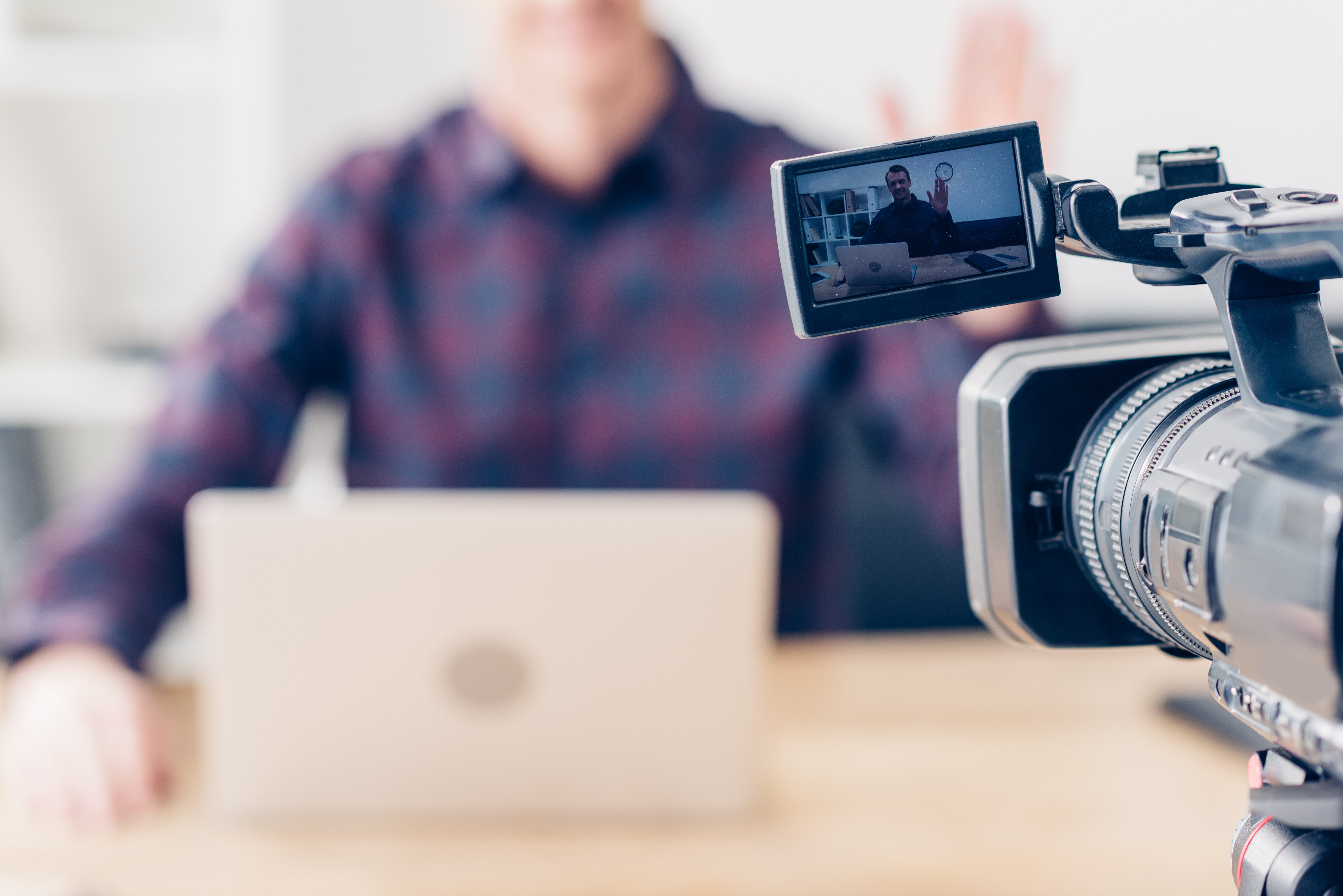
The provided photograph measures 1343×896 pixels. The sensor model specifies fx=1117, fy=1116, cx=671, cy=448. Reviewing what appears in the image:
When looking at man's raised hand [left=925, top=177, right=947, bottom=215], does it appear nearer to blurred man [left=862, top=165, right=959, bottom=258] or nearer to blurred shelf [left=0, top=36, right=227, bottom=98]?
blurred man [left=862, top=165, right=959, bottom=258]

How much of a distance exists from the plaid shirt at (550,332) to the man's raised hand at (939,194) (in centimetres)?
101

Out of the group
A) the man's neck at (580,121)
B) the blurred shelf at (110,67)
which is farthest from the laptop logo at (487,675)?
the blurred shelf at (110,67)

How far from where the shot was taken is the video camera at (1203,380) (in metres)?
0.27

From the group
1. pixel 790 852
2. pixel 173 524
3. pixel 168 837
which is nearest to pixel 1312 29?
pixel 790 852

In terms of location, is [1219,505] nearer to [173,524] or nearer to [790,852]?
[790,852]

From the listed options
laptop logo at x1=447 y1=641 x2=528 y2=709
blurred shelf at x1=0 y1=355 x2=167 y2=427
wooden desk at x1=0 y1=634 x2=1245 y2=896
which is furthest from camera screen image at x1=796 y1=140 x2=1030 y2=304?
blurred shelf at x1=0 y1=355 x2=167 y2=427

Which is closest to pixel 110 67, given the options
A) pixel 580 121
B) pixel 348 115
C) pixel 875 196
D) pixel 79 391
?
Answer: pixel 348 115

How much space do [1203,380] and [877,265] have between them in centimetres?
13

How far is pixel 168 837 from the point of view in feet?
2.41

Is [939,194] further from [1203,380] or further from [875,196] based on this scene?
[1203,380]

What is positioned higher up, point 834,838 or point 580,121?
point 580,121

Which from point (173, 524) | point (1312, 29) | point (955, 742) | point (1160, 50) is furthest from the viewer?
point (1160, 50)

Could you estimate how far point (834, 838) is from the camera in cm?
74

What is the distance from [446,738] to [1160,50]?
1.30m
